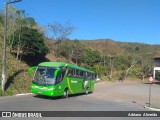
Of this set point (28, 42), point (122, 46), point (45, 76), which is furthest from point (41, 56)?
point (122, 46)

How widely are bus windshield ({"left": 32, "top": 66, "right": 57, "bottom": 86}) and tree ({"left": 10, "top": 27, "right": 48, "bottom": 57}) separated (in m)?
17.4

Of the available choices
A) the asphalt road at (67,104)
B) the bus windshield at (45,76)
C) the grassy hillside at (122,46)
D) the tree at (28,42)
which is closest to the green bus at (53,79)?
the bus windshield at (45,76)

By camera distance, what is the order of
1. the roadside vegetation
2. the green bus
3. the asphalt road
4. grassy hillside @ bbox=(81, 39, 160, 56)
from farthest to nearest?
grassy hillside @ bbox=(81, 39, 160, 56), the roadside vegetation, the green bus, the asphalt road

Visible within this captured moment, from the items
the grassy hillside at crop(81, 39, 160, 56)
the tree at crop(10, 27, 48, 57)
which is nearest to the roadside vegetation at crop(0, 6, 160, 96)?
the tree at crop(10, 27, 48, 57)

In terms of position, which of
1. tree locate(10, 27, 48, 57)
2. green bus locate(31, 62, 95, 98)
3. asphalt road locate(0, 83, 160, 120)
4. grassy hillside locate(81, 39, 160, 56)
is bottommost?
asphalt road locate(0, 83, 160, 120)

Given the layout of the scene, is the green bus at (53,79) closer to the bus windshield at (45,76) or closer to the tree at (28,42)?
the bus windshield at (45,76)

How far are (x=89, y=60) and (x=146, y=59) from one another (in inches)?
1175

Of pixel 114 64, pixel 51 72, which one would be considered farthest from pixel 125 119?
pixel 114 64

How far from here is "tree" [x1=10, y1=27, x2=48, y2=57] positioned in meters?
40.7

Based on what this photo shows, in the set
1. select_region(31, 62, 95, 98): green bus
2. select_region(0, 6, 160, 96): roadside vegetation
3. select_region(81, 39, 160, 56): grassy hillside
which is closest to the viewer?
select_region(31, 62, 95, 98): green bus

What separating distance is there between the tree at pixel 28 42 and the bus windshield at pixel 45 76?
57.0ft

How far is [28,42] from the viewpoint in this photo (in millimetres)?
40688

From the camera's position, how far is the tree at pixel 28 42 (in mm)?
40656

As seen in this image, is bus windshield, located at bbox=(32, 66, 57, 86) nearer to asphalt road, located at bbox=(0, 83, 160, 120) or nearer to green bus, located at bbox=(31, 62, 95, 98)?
green bus, located at bbox=(31, 62, 95, 98)
